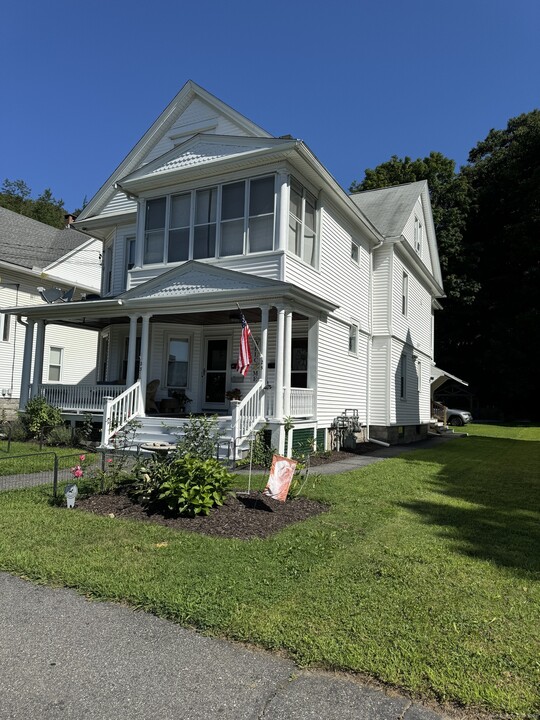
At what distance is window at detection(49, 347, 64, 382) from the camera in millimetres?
20953

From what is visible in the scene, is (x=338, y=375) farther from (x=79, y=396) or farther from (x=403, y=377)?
(x=79, y=396)

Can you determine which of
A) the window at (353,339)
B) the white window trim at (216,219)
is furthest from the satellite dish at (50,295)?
the window at (353,339)

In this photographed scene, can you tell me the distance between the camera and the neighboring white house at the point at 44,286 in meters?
19.5

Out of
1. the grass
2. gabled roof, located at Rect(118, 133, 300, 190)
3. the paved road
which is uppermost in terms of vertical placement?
gabled roof, located at Rect(118, 133, 300, 190)

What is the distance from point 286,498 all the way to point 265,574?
280cm

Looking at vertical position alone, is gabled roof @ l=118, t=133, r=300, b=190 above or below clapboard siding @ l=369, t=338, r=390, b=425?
above

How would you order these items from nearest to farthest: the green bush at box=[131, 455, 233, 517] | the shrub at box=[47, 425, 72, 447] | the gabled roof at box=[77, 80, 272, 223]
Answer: the green bush at box=[131, 455, 233, 517], the shrub at box=[47, 425, 72, 447], the gabled roof at box=[77, 80, 272, 223]

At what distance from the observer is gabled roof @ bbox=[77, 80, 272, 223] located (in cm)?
1443

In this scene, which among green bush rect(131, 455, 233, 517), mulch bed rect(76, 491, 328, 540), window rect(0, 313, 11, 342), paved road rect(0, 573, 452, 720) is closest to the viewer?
paved road rect(0, 573, 452, 720)

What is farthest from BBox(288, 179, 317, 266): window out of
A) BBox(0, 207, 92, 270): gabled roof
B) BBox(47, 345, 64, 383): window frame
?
BBox(47, 345, 64, 383): window frame

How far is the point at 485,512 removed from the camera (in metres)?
7.56

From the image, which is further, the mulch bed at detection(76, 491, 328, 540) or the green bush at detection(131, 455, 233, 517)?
the green bush at detection(131, 455, 233, 517)

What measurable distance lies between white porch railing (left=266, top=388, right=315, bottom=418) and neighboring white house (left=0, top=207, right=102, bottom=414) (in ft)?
30.1

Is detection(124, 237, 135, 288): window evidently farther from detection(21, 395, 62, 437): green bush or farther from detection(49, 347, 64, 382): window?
detection(49, 347, 64, 382): window
